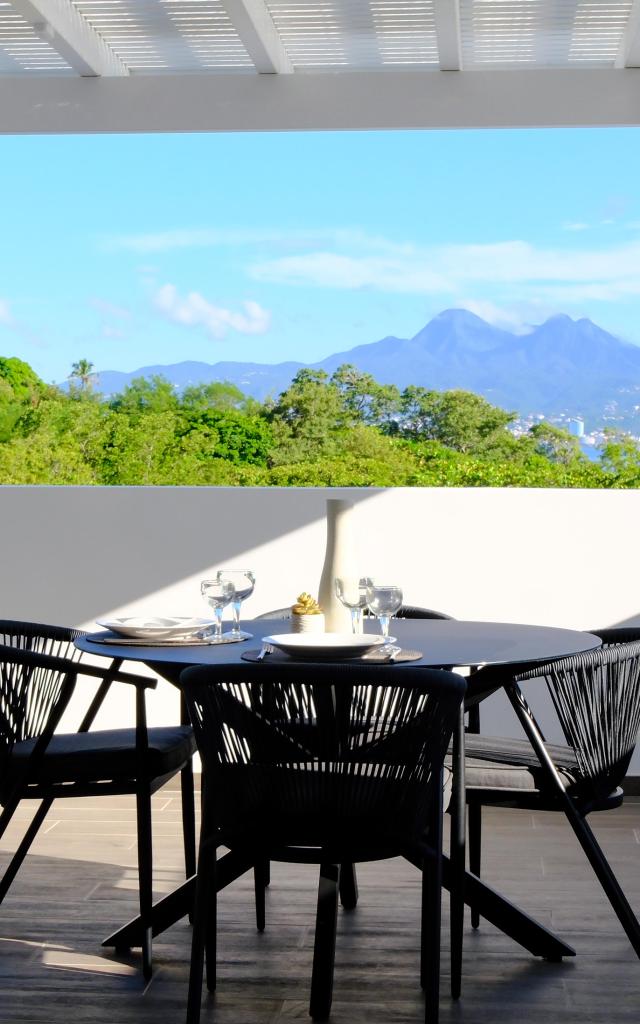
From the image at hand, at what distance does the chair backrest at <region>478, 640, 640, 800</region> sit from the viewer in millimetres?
2828

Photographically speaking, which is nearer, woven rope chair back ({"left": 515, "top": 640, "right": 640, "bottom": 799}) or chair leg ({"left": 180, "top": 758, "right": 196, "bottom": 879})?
woven rope chair back ({"left": 515, "top": 640, "right": 640, "bottom": 799})

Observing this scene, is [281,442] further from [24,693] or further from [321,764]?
[321,764]

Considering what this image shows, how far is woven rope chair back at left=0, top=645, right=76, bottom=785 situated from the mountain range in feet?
56.0

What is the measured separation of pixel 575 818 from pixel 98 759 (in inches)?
44.0

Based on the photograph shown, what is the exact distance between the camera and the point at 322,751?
230 cm

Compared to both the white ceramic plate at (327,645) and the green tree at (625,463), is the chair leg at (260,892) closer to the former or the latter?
the white ceramic plate at (327,645)

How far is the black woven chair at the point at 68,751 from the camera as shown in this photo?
2.80 meters

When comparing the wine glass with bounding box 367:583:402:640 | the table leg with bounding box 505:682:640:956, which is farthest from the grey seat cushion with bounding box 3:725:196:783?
the table leg with bounding box 505:682:640:956

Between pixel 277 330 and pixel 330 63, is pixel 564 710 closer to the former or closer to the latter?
pixel 330 63

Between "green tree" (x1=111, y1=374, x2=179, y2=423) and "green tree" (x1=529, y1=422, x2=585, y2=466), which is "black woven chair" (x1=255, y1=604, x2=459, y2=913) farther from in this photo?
"green tree" (x1=111, y1=374, x2=179, y2=423)

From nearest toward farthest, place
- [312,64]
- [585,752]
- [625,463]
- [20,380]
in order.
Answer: [585,752] → [312,64] → [625,463] → [20,380]

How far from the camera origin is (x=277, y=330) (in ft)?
74.4

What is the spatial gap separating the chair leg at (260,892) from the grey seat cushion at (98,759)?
32 centimetres

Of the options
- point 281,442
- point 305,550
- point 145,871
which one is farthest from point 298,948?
point 281,442
